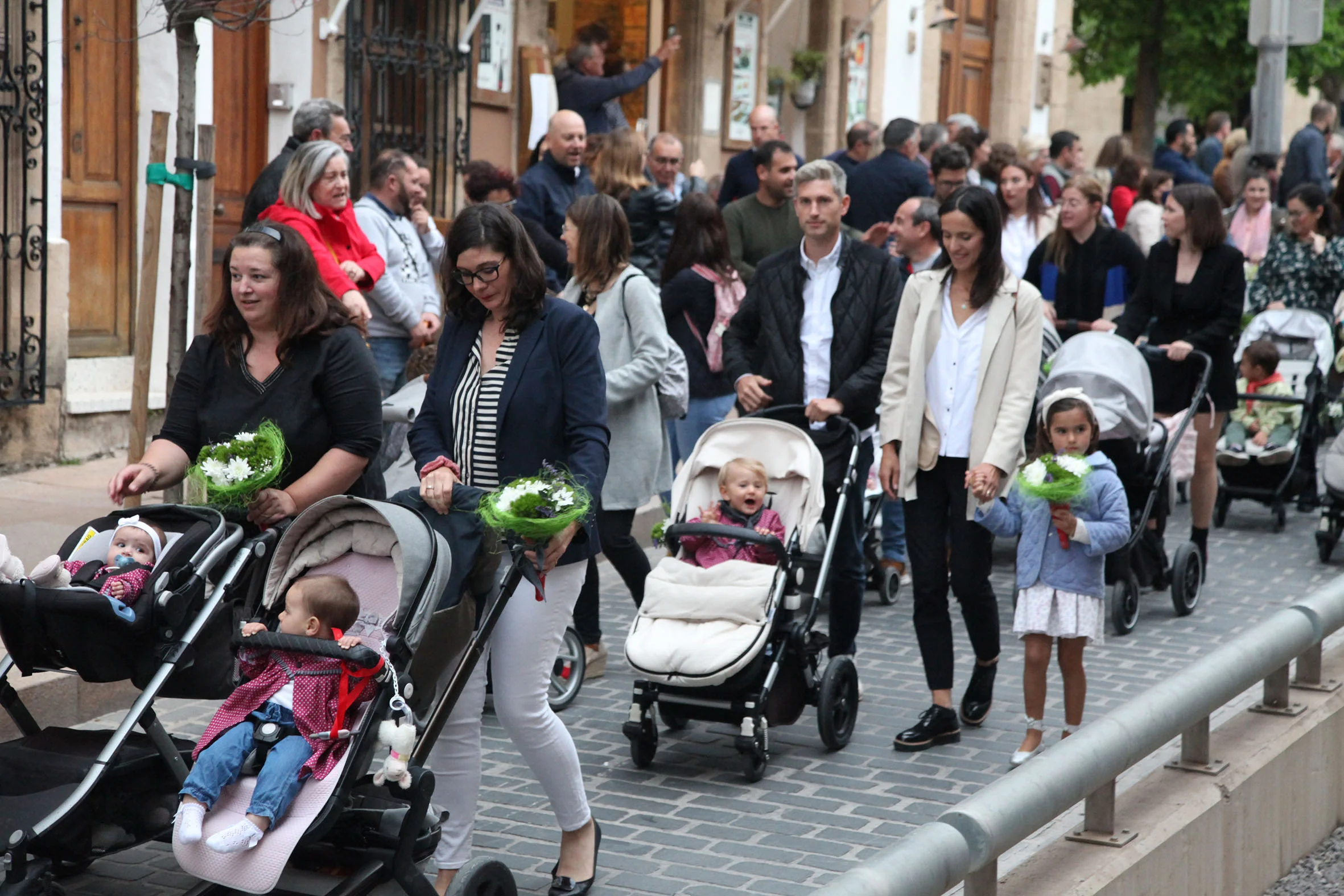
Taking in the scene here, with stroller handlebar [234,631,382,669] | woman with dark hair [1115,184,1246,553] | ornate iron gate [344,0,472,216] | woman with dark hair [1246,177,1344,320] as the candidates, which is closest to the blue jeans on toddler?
stroller handlebar [234,631,382,669]

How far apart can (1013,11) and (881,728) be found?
760 inches

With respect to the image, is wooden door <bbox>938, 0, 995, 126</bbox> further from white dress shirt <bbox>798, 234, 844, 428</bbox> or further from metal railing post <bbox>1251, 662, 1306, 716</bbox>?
metal railing post <bbox>1251, 662, 1306, 716</bbox>

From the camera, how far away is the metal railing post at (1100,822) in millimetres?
4594

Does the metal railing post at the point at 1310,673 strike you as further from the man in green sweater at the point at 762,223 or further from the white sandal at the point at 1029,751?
the man in green sweater at the point at 762,223

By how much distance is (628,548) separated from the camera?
24.5 feet

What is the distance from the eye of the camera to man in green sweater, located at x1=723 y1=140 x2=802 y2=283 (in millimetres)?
9984

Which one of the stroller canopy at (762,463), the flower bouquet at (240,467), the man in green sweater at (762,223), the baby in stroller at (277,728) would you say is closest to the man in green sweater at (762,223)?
the man in green sweater at (762,223)

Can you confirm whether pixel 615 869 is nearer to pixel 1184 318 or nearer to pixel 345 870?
pixel 345 870

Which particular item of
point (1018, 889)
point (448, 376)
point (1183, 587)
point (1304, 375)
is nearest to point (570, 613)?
point (448, 376)

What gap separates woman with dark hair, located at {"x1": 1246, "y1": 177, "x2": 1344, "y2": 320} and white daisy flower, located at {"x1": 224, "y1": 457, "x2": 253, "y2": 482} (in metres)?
8.95

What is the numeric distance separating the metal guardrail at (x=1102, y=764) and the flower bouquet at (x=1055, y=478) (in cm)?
93

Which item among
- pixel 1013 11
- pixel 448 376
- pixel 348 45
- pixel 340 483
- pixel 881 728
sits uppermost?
pixel 1013 11

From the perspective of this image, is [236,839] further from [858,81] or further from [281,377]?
[858,81]

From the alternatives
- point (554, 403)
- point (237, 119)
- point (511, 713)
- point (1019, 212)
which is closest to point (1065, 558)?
point (554, 403)
